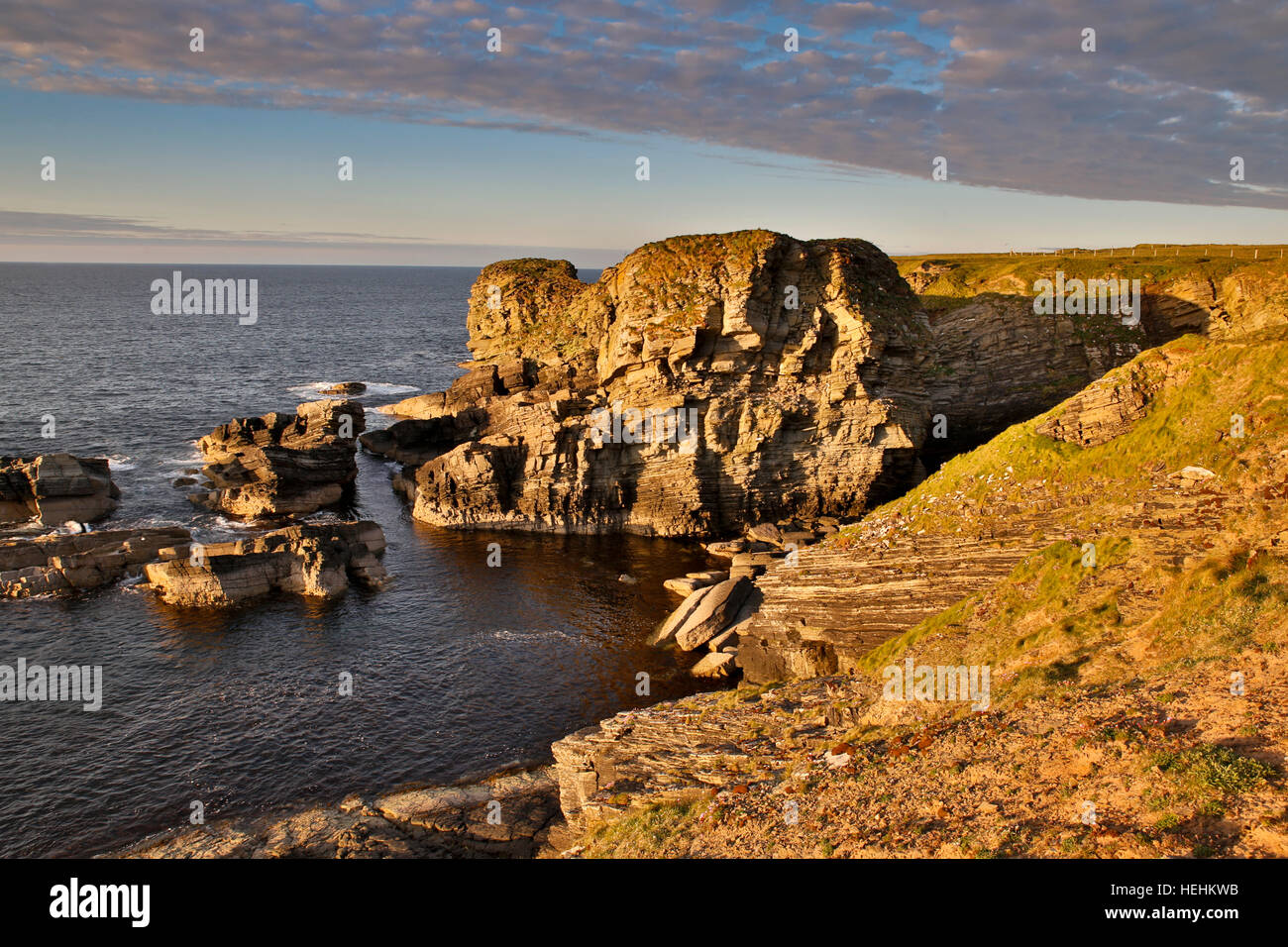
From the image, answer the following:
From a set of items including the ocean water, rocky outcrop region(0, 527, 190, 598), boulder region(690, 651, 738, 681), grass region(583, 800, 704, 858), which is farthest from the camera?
rocky outcrop region(0, 527, 190, 598)

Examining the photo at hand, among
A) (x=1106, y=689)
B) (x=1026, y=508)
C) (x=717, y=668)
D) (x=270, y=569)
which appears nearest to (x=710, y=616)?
(x=717, y=668)

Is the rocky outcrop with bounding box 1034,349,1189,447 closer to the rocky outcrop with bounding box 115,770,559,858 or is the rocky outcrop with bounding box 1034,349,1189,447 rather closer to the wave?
the rocky outcrop with bounding box 115,770,559,858

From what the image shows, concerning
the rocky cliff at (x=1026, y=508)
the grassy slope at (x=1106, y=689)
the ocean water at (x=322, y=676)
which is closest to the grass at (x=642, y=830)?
the grassy slope at (x=1106, y=689)

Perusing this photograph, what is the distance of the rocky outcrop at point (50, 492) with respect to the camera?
57.6 metres

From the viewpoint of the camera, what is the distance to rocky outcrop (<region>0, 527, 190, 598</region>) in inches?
1854

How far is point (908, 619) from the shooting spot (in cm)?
2908

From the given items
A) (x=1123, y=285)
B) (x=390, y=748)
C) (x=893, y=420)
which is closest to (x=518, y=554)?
(x=390, y=748)

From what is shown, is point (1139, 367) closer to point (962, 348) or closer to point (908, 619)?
point (908, 619)

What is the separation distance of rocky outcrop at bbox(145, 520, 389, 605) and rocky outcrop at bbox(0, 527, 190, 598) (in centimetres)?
248

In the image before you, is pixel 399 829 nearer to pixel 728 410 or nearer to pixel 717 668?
pixel 717 668

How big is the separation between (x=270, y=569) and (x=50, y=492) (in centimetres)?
2359

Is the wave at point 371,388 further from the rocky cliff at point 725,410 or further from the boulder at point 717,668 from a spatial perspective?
the boulder at point 717,668

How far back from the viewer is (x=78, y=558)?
4816 cm

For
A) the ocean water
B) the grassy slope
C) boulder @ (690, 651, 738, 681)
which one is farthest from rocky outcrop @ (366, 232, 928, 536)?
the grassy slope
